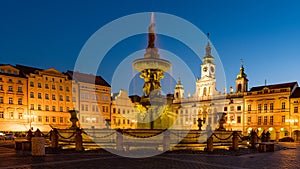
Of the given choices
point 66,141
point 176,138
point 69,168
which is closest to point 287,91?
point 176,138

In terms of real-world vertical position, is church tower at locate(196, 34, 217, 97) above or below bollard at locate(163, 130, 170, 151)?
above

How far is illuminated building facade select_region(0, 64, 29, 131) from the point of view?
47.1 m

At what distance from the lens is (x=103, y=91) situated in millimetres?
63594

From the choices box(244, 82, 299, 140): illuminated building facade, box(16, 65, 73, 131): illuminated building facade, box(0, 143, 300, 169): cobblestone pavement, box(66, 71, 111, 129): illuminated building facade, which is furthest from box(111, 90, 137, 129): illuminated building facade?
box(0, 143, 300, 169): cobblestone pavement

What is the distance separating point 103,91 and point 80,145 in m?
47.8

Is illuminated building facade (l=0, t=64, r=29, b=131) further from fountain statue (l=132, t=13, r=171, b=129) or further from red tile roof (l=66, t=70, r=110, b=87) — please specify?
fountain statue (l=132, t=13, r=171, b=129)

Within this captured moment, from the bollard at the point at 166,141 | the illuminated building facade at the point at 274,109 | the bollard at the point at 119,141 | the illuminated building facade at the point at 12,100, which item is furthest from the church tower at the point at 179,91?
the bollard at the point at 119,141

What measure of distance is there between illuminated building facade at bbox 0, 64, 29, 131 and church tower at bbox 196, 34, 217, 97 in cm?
4218

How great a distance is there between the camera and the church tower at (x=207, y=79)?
69412 mm

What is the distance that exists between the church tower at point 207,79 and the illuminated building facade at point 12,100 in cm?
4218

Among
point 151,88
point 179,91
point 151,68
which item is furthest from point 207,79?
point 151,88

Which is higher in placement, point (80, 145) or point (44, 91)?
point (44, 91)

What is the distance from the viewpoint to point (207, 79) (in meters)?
69.8

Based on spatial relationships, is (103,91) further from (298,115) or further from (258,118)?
(298,115)
